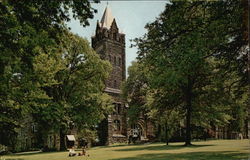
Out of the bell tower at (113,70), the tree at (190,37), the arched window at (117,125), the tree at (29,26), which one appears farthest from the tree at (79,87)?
the tree at (29,26)

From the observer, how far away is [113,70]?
198 ft

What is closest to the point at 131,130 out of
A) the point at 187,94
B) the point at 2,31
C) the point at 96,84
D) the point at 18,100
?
the point at 96,84

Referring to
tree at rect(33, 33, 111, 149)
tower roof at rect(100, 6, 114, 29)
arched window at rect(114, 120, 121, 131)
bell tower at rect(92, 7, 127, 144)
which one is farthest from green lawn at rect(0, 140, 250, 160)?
tower roof at rect(100, 6, 114, 29)

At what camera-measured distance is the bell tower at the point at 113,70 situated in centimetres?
5500

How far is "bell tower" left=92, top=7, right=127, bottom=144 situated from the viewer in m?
55.0

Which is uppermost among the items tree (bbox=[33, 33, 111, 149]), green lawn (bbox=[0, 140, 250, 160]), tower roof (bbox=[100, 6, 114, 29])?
tower roof (bbox=[100, 6, 114, 29])

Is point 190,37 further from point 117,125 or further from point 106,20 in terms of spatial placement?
point 106,20

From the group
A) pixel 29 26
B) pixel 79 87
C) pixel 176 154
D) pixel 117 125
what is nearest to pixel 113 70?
pixel 117 125

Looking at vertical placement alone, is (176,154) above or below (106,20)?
below

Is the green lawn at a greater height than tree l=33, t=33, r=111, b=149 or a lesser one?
lesser

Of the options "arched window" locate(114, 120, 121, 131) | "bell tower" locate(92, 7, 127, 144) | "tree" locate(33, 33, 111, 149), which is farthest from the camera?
"arched window" locate(114, 120, 121, 131)

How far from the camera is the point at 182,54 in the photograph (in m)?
13.7

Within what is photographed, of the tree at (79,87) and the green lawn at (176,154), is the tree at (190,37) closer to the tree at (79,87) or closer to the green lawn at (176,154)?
the green lawn at (176,154)

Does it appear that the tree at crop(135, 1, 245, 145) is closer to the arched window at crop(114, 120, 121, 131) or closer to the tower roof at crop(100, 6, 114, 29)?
the arched window at crop(114, 120, 121, 131)
